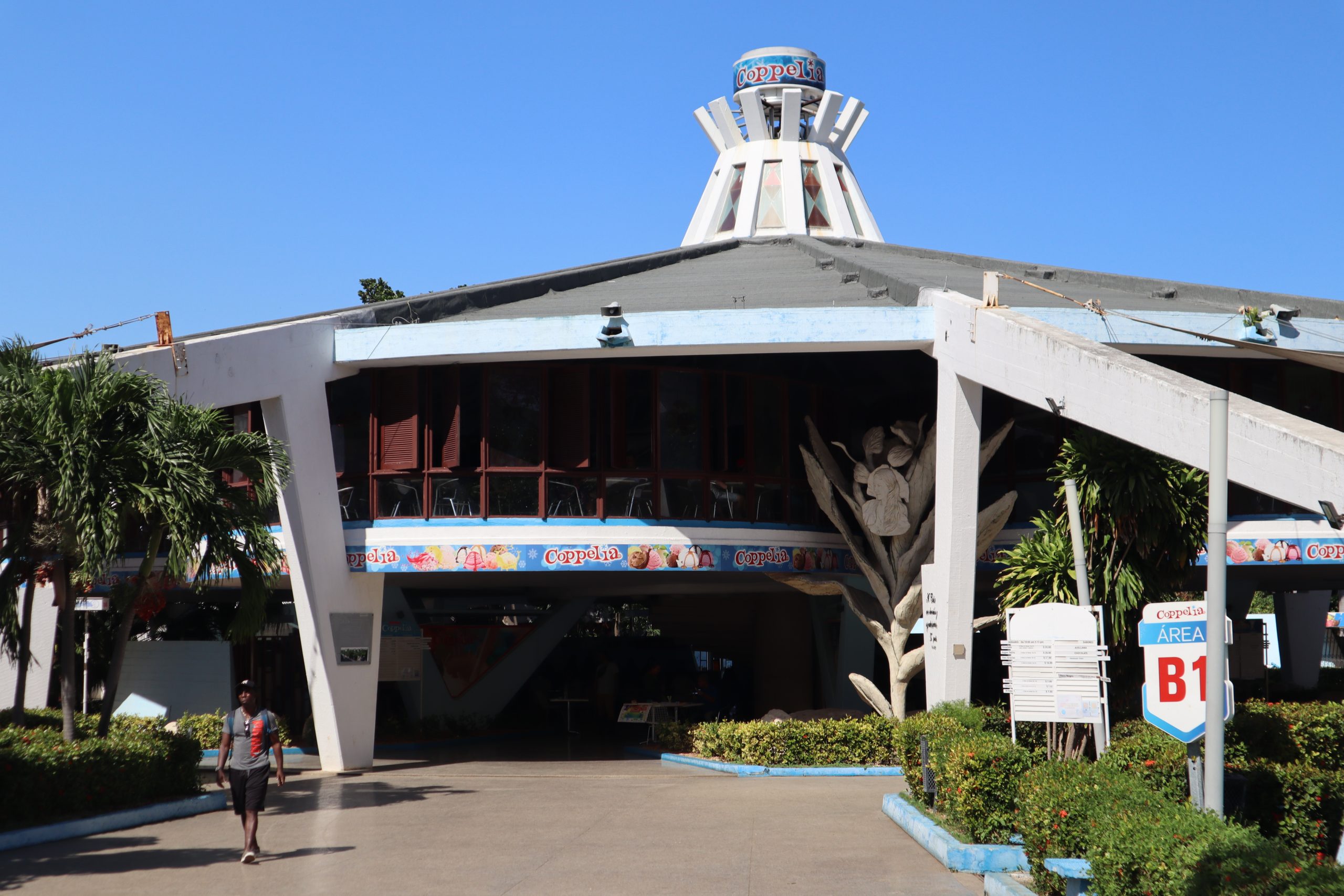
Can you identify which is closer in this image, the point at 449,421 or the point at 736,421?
the point at 449,421

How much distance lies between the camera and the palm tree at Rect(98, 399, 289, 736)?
13.9m

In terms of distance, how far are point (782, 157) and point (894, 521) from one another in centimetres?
1356

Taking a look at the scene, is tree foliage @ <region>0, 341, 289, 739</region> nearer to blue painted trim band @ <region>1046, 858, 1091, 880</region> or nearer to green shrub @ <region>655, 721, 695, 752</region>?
green shrub @ <region>655, 721, 695, 752</region>

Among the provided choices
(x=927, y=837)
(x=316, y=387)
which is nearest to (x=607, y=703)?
(x=316, y=387)

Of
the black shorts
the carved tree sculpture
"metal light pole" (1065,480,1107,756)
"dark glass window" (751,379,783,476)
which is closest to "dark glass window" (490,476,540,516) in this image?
"dark glass window" (751,379,783,476)

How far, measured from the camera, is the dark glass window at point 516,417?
2034 cm

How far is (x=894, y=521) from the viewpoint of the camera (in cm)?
2116

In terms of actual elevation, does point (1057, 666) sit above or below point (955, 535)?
below

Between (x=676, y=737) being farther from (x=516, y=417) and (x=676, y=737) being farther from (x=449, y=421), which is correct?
(x=449, y=421)

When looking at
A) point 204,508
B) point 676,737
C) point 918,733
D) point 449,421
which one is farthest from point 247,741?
point 676,737

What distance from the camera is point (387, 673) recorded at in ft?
80.6

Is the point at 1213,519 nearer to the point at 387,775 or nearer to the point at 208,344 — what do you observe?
the point at 208,344

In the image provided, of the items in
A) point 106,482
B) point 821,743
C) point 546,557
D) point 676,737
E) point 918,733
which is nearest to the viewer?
point 106,482

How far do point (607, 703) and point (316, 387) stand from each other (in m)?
13.1
